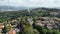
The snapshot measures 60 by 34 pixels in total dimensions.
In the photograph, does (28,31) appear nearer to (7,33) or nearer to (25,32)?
(25,32)

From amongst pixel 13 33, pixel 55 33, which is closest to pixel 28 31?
pixel 13 33

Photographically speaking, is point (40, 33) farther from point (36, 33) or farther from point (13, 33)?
point (13, 33)

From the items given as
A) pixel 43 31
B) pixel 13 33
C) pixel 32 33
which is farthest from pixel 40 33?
pixel 13 33

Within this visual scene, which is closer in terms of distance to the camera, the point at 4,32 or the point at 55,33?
the point at 55,33

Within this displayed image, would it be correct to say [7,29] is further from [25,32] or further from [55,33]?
[55,33]

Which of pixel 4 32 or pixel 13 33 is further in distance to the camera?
pixel 4 32

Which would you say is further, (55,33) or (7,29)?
(7,29)

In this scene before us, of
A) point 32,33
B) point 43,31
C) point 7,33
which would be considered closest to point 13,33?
point 7,33
